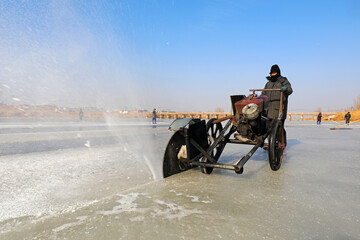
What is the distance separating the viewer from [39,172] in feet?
12.8

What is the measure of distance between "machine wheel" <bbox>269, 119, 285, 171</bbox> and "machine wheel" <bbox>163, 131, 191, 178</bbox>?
1451 mm

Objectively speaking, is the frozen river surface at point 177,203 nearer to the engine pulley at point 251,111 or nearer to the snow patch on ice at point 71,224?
the snow patch on ice at point 71,224

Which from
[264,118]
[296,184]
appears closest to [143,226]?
[296,184]

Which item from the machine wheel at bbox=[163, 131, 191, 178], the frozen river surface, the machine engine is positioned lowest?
the frozen river surface

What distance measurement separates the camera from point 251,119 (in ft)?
11.6

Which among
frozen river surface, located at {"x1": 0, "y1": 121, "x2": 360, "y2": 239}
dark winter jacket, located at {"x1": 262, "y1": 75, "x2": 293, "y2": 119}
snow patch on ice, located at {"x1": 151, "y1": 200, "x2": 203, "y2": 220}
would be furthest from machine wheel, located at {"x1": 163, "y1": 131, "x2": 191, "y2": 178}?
dark winter jacket, located at {"x1": 262, "y1": 75, "x2": 293, "y2": 119}

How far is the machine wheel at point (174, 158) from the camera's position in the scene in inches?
136

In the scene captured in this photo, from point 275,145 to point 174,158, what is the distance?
1.94 metres

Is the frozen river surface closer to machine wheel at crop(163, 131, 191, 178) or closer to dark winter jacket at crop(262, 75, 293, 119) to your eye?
machine wheel at crop(163, 131, 191, 178)

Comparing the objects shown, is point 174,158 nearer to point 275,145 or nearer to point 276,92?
point 275,145

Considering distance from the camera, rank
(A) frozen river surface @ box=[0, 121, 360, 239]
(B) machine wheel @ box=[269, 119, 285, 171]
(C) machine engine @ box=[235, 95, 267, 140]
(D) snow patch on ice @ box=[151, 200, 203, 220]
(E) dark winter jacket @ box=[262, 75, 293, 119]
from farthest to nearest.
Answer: (E) dark winter jacket @ box=[262, 75, 293, 119]
(C) machine engine @ box=[235, 95, 267, 140]
(B) machine wheel @ box=[269, 119, 285, 171]
(D) snow patch on ice @ box=[151, 200, 203, 220]
(A) frozen river surface @ box=[0, 121, 360, 239]

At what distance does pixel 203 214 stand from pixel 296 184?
5.97 feet

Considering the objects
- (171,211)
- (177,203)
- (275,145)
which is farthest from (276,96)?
(171,211)

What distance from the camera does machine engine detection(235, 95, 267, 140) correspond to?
11.6ft
